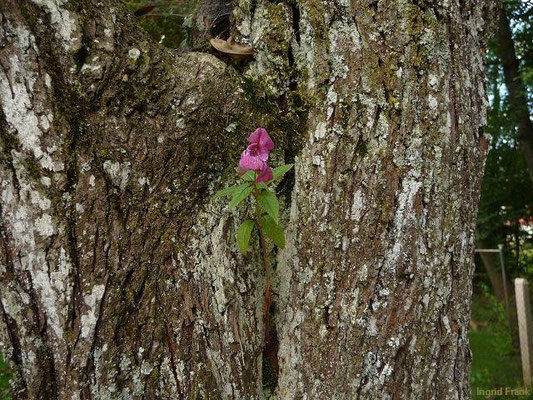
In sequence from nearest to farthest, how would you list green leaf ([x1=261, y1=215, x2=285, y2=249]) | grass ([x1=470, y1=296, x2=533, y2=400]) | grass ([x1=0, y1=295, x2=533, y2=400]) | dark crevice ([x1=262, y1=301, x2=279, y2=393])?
green leaf ([x1=261, y1=215, x2=285, y2=249]) → dark crevice ([x1=262, y1=301, x2=279, y2=393]) → grass ([x1=0, y1=295, x2=533, y2=400]) → grass ([x1=470, y1=296, x2=533, y2=400])

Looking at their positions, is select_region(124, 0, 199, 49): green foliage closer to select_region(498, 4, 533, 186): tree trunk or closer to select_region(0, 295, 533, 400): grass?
select_region(0, 295, 533, 400): grass

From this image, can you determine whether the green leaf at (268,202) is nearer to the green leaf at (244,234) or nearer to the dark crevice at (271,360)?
the green leaf at (244,234)

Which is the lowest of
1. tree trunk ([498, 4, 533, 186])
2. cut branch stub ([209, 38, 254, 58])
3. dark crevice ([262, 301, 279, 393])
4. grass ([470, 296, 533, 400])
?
grass ([470, 296, 533, 400])

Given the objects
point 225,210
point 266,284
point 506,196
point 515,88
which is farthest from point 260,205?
point 506,196

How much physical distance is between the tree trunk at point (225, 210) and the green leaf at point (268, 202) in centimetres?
13

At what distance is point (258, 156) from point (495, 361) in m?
7.03

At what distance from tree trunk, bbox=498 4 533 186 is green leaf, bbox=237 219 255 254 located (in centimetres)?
618

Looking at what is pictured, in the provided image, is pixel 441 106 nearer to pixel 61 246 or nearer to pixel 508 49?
pixel 61 246

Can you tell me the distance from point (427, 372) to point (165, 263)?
783 millimetres

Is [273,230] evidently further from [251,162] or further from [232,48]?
[232,48]

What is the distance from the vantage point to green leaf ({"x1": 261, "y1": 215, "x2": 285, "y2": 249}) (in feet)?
4.98

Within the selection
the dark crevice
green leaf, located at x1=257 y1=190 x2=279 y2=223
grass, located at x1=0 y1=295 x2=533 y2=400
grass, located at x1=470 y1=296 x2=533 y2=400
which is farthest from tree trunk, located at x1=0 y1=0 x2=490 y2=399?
grass, located at x1=470 y1=296 x2=533 y2=400

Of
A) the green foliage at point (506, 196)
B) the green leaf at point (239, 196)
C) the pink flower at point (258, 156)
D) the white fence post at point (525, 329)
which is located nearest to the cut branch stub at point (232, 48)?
the pink flower at point (258, 156)

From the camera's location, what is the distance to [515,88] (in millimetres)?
6801
